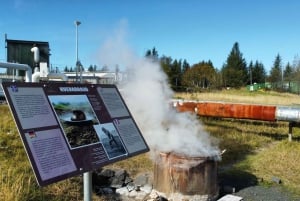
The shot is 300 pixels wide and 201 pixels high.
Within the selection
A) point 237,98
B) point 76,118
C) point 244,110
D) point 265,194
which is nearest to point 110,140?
point 76,118

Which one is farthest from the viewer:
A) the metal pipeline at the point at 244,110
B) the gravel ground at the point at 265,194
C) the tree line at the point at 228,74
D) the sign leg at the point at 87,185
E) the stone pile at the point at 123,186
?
the tree line at the point at 228,74

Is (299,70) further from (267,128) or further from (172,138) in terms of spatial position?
(172,138)

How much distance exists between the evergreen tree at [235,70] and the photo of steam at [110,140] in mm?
65454

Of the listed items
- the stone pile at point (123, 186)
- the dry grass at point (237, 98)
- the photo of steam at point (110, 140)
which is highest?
the photo of steam at point (110, 140)

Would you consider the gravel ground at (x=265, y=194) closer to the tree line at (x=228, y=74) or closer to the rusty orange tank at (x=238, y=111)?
the rusty orange tank at (x=238, y=111)

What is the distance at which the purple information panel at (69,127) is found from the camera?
286 cm

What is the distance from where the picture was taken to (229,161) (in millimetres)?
8812

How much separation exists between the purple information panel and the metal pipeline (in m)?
5.54

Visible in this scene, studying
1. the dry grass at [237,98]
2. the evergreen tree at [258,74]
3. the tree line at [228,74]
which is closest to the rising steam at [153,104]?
the dry grass at [237,98]

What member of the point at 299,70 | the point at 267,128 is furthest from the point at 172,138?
the point at 299,70

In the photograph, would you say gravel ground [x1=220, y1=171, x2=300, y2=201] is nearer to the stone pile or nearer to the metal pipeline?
the stone pile

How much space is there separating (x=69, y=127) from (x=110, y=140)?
0.48 m

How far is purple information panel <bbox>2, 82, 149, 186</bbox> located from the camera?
2863 millimetres

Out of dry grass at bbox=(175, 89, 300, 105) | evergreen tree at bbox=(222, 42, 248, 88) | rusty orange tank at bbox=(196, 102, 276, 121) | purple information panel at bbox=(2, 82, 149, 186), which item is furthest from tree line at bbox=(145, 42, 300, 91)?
purple information panel at bbox=(2, 82, 149, 186)
